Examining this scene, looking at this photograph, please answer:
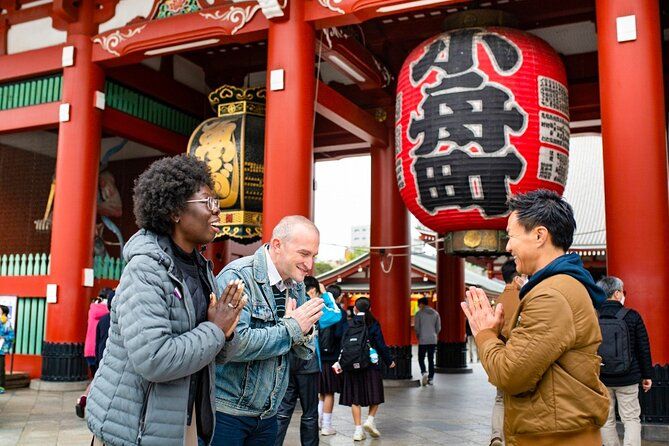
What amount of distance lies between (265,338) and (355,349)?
409 cm

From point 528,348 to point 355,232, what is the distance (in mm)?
75518

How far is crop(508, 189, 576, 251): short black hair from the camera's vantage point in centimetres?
245

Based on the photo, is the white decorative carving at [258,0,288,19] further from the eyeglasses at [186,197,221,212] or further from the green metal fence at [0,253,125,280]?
the eyeglasses at [186,197,221,212]

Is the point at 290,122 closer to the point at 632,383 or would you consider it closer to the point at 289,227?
the point at 632,383

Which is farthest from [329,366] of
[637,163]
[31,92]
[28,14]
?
[28,14]

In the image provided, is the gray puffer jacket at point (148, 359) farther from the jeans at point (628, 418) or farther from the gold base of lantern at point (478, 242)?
the gold base of lantern at point (478, 242)

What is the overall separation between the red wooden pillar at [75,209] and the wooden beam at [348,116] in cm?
372

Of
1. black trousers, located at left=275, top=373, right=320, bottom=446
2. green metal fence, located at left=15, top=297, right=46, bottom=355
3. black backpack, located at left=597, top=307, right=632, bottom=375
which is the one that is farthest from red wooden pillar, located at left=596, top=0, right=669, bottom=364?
green metal fence, located at left=15, top=297, right=46, bottom=355

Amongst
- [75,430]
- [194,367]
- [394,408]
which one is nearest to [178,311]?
[194,367]

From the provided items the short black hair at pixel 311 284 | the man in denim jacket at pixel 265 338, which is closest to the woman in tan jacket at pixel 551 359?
the man in denim jacket at pixel 265 338

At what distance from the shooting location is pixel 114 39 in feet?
32.3

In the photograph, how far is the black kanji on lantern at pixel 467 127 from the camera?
6.51 metres

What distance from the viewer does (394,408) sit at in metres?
8.75

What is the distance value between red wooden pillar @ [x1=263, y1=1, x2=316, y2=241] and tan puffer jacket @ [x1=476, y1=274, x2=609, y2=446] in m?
5.62
